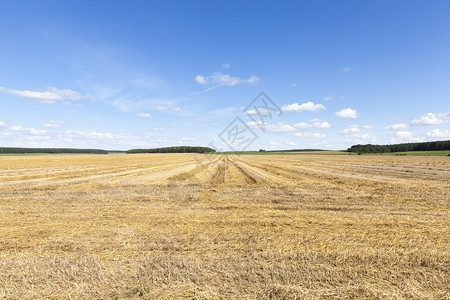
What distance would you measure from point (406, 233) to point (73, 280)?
25.3ft

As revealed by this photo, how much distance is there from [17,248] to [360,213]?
9963 millimetres

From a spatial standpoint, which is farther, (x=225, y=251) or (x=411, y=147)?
(x=411, y=147)

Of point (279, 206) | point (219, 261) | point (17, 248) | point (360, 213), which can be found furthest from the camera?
point (279, 206)

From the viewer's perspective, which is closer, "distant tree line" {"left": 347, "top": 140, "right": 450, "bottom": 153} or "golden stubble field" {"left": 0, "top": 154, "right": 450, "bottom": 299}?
"golden stubble field" {"left": 0, "top": 154, "right": 450, "bottom": 299}

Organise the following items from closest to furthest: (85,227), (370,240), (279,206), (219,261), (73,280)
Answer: (73,280)
(219,261)
(370,240)
(85,227)
(279,206)

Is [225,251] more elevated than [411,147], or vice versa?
[411,147]

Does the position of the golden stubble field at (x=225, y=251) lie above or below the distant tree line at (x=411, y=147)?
below

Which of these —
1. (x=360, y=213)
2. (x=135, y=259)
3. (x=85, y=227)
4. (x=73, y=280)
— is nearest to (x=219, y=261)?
(x=135, y=259)

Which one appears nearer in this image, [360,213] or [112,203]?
[360,213]

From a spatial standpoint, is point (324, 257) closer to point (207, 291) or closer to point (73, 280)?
point (207, 291)

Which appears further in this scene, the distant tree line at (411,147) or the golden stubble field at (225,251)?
the distant tree line at (411,147)

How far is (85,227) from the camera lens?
6141 millimetres

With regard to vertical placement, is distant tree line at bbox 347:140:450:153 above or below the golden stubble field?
above

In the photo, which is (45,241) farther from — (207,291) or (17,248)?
(207,291)
